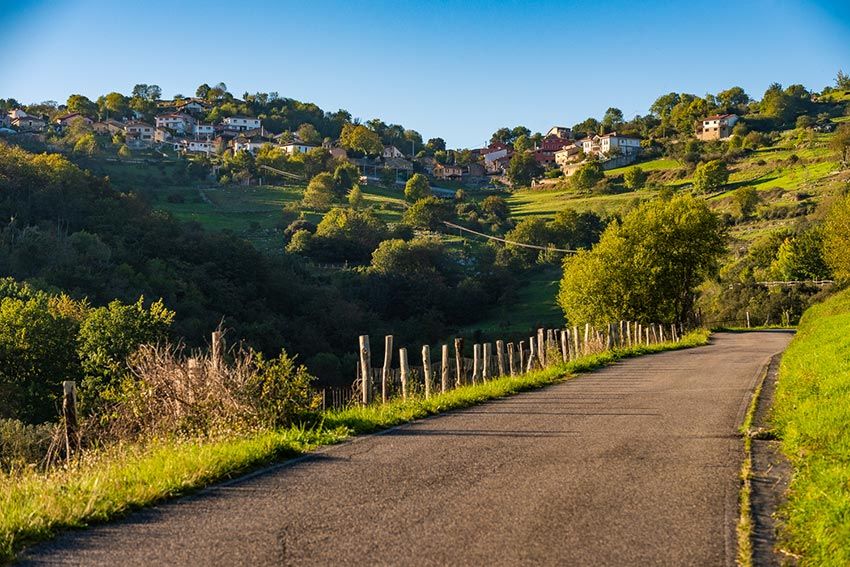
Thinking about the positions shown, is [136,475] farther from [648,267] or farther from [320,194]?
[320,194]

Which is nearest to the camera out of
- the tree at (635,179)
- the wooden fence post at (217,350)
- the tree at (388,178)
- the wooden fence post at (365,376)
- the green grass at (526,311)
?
the wooden fence post at (217,350)

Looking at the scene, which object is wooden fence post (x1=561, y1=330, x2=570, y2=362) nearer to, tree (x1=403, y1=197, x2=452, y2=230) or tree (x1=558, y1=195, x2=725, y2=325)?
tree (x1=558, y1=195, x2=725, y2=325)

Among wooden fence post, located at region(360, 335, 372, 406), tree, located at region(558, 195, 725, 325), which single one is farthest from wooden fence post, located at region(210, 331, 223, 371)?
tree, located at region(558, 195, 725, 325)

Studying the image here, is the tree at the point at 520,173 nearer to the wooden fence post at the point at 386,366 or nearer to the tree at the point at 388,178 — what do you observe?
the tree at the point at 388,178

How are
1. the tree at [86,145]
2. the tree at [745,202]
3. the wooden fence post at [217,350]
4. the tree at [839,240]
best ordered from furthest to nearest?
the tree at [86,145]
the tree at [745,202]
the tree at [839,240]
the wooden fence post at [217,350]

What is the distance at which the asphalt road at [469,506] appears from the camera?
5.90 metres

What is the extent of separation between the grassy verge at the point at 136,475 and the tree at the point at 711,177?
128 metres

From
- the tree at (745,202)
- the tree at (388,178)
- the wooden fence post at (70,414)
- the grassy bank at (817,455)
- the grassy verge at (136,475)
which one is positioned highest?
the tree at (388,178)

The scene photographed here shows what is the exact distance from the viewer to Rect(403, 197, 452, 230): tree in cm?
12938

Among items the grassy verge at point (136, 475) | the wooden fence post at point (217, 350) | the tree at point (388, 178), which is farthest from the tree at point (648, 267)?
the tree at point (388, 178)

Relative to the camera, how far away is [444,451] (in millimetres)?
9781

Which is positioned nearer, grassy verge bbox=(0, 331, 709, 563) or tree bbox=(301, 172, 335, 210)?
grassy verge bbox=(0, 331, 709, 563)

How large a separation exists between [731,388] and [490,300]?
78788mm

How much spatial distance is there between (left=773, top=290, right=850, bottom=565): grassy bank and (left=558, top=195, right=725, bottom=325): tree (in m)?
33.1
